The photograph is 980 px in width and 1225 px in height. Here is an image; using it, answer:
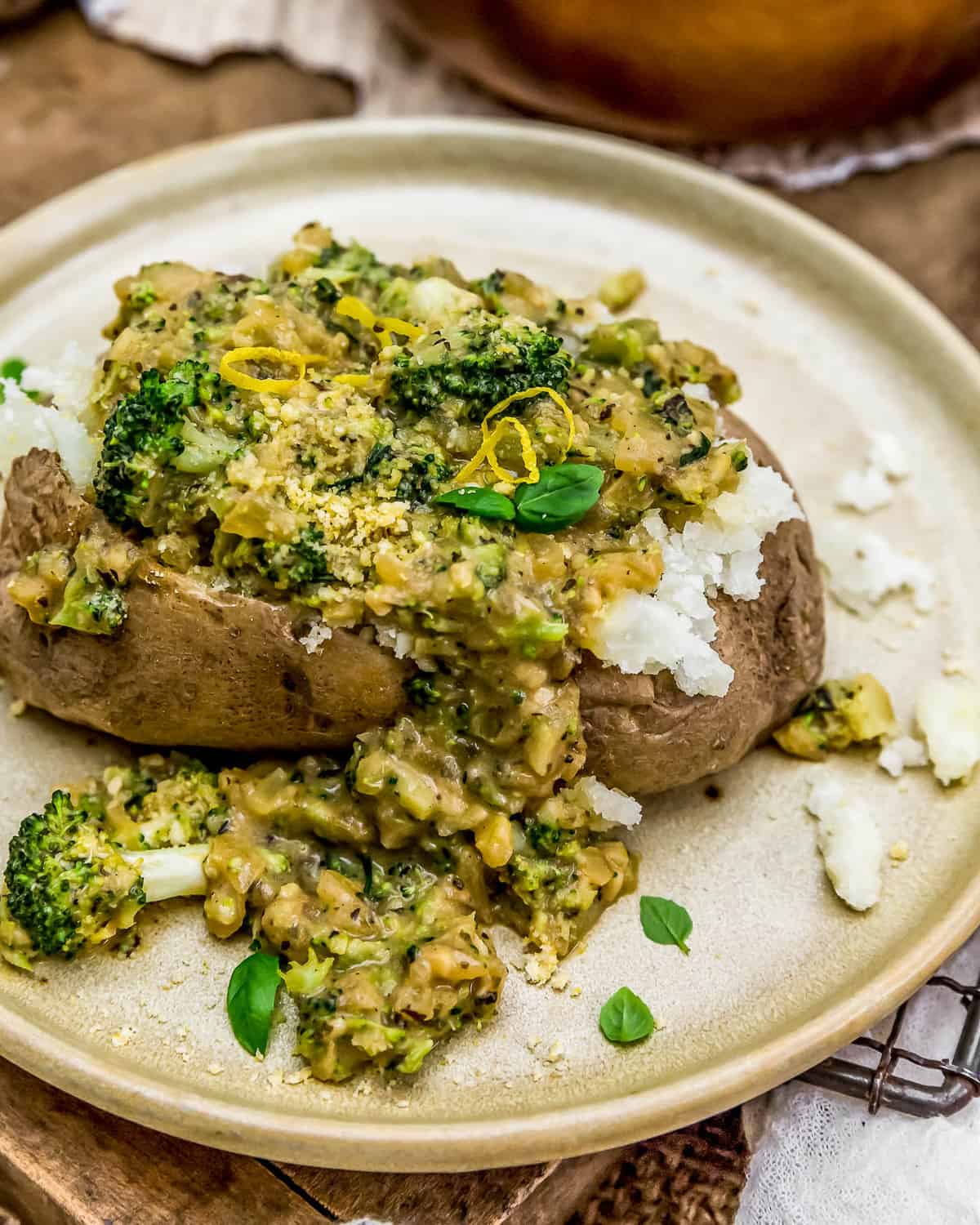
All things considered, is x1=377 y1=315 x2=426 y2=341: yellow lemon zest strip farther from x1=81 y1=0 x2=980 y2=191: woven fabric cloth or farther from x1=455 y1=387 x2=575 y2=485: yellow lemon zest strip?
x1=81 y1=0 x2=980 y2=191: woven fabric cloth

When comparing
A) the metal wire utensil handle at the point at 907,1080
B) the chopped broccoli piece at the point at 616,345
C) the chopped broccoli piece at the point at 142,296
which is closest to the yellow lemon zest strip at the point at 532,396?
the chopped broccoli piece at the point at 616,345

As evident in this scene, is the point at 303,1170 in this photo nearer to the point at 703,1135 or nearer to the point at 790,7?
the point at 703,1135

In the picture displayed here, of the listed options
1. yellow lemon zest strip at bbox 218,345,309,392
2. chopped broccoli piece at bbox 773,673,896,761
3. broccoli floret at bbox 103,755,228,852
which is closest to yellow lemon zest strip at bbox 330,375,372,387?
yellow lemon zest strip at bbox 218,345,309,392

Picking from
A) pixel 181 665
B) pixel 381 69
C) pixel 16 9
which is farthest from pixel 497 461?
pixel 16 9

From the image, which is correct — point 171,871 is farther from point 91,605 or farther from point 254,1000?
point 91,605

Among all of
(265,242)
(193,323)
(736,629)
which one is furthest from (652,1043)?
(265,242)

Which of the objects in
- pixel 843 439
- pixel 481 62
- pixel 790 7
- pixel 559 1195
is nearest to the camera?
pixel 559 1195

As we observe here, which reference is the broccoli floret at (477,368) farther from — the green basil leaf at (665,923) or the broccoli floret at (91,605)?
the green basil leaf at (665,923)
